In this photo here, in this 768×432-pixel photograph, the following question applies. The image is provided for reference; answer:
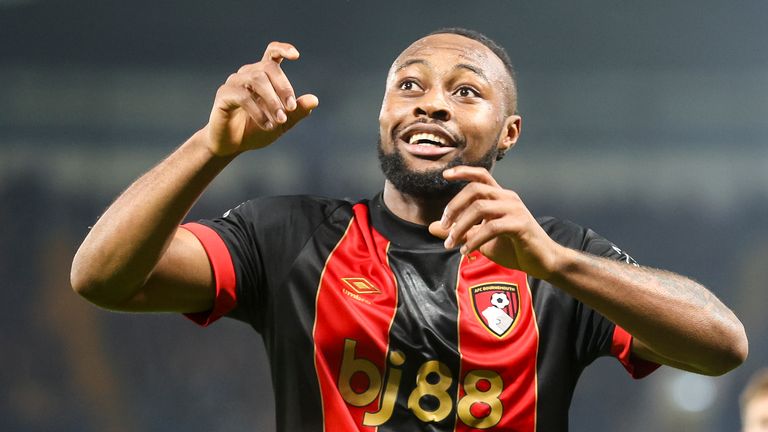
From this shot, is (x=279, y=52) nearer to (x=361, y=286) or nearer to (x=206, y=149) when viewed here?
(x=206, y=149)

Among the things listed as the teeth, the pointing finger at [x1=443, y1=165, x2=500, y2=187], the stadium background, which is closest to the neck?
the teeth

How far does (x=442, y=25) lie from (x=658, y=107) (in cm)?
75

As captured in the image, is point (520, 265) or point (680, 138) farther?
point (680, 138)

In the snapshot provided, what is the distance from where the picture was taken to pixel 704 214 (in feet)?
10.2

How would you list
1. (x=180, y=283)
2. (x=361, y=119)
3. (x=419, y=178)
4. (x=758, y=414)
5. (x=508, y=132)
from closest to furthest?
(x=758, y=414) < (x=180, y=283) < (x=419, y=178) < (x=508, y=132) < (x=361, y=119)

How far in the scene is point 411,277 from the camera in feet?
5.65

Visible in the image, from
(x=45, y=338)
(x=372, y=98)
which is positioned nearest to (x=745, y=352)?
(x=372, y=98)

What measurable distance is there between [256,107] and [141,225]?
0.23 meters

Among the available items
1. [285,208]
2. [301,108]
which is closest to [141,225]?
[301,108]

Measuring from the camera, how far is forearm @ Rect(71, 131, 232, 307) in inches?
53.9

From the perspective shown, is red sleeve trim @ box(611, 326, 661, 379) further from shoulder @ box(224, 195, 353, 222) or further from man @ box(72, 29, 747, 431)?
shoulder @ box(224, 195, 353, 222)

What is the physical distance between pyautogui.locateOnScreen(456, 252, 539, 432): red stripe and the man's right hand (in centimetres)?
50

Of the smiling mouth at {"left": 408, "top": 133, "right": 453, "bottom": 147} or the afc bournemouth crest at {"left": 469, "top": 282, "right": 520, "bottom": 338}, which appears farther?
the smiling mouth at {"left": 408, "top": 133, "right": 453, "bottom": 147}

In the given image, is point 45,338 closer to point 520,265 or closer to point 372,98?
point 372,98
